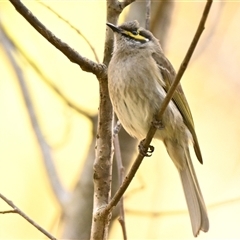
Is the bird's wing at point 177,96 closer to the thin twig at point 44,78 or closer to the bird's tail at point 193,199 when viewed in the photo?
the bird's tail at point 193,199

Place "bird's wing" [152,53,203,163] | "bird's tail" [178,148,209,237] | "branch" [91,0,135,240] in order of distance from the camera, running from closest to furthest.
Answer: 1. "branch" [91,0,135,240]
2. "bird's tail" [178,148,209,237]
3. "bird's wing" [152,53,203,163]

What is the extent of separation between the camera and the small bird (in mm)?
2711

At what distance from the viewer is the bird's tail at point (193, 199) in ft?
8.88

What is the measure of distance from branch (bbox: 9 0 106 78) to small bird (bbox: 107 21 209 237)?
46 centimetres

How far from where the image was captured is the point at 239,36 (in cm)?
469

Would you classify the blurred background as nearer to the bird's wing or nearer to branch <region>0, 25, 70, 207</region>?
branch <region>0, 25, 70, 207</region>

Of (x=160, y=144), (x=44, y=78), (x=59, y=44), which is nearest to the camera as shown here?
(x=59, y=44)

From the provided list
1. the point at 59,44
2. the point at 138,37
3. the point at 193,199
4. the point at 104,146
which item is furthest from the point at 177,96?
the point at 59,44

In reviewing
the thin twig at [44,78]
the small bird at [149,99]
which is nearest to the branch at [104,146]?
the small bird at [149,99]

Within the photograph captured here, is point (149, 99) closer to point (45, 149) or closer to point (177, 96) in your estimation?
point (177, 96)

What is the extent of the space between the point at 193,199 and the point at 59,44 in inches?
49.2

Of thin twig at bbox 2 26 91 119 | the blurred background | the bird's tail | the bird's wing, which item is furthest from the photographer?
the blurred background

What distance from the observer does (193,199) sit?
288 cm

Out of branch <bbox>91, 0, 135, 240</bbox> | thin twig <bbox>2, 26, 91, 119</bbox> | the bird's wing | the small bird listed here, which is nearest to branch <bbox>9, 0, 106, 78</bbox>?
branch <bbox>91, 0, 135, 240</bbox>
